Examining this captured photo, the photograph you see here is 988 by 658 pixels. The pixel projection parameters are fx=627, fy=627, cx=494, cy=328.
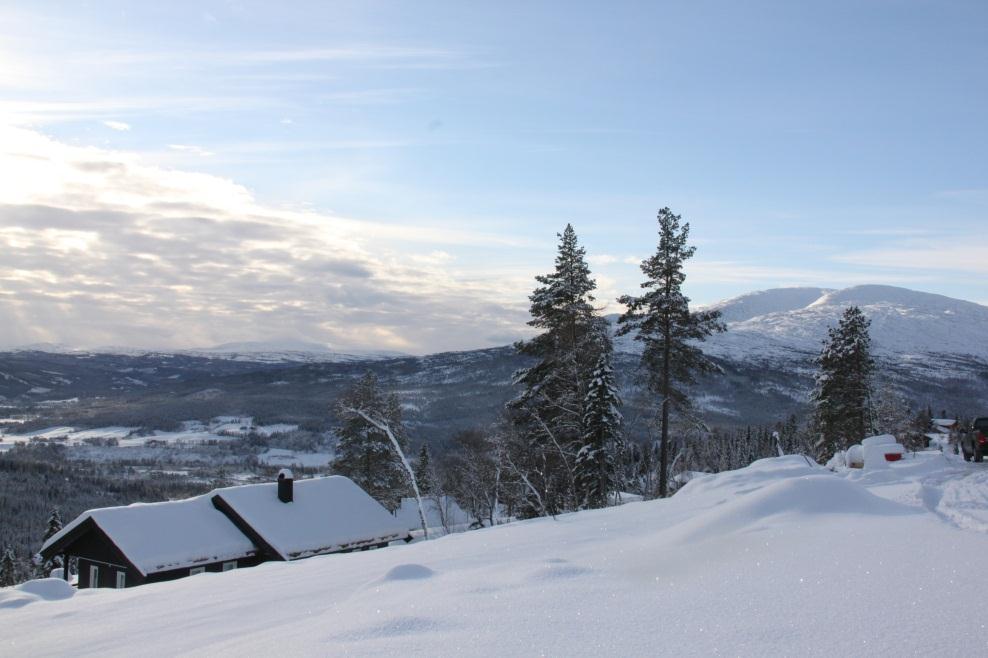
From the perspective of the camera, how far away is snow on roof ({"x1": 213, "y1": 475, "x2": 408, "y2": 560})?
88.1ft

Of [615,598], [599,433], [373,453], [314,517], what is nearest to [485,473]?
[373,453]

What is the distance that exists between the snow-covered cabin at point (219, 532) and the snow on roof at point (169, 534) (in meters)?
0.03

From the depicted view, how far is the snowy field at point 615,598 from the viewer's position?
3725 mm

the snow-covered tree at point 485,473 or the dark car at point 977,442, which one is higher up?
the dark car at point 977,442

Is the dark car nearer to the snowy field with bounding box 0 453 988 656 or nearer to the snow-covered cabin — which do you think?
the snowy field with bounding box 0 453 988 656

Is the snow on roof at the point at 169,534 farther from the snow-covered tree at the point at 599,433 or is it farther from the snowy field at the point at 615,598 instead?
the snowy field at the point at 615,598

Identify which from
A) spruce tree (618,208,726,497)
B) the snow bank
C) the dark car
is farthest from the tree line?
the snow bank

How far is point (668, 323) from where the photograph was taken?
2692cm

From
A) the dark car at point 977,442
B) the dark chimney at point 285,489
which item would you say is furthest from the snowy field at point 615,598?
the dark chimney at point 285,489

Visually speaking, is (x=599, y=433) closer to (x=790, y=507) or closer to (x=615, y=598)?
(x=790, y=507)

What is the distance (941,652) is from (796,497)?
17.4ft

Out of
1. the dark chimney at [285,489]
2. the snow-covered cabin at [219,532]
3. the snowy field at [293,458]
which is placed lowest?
the snowy field at [293,458]

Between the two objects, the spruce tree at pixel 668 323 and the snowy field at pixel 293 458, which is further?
the snowy field at pixel 293 458

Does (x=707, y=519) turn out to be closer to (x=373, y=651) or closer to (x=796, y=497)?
(x=796, y=497)
